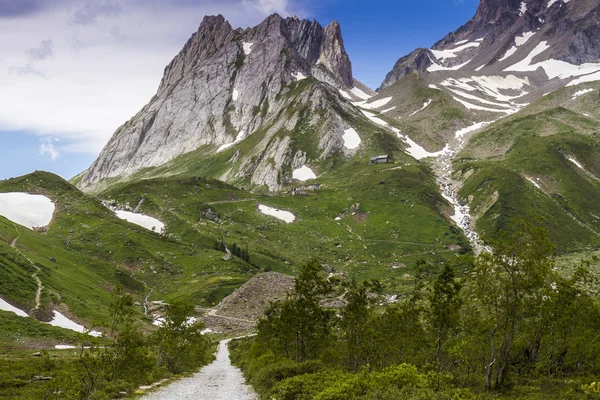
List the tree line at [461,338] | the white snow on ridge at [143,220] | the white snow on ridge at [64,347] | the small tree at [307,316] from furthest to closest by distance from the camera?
the white snow on ridge at [143,220] < the white snow on ridge at [64,347] < the small tree at [307,316] < the tree line at [461,338]

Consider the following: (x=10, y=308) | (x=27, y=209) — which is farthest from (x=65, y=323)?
(x=27, y=209)

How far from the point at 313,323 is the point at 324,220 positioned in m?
155

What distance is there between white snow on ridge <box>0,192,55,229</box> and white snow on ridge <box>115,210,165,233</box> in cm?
2842

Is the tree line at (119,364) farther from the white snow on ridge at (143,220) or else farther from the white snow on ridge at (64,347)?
the white snow on ridge at (143,220)

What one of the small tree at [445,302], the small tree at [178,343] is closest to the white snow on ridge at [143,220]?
the small tree at [178,343]

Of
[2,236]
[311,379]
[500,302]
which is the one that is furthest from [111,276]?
[500,302]

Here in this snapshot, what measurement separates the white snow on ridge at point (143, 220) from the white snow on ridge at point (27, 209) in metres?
28.4

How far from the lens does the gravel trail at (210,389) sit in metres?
34.7

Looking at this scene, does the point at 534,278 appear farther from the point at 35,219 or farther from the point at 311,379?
the point at 35,219

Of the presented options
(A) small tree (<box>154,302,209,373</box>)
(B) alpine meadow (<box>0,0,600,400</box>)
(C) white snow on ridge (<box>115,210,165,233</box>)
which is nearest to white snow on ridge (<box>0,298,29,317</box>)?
(B) alpine meadow (<box>0,0,600,400</box>)

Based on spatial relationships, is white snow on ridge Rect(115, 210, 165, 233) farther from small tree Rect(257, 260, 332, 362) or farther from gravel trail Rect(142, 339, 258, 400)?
small tree Rect(257, 260, 332, 362)

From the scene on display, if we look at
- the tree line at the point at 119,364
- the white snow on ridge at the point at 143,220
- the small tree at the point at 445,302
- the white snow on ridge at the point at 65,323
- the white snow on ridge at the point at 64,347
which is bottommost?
the white snow on ridge at the point at 64,347

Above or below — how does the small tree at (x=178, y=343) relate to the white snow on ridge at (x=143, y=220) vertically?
below

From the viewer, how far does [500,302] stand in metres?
29.4
